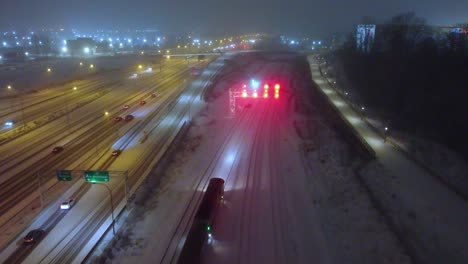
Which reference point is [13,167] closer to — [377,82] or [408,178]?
[408,178]

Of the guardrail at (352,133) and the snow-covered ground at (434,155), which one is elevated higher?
the guardrail at (352,133)

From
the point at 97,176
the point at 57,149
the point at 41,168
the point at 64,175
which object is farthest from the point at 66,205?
the point at 57,149

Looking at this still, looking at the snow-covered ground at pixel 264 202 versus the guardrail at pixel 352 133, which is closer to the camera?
the snow-covered ground at pixel 264 202

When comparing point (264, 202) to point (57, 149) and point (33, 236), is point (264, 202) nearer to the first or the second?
point (33, 236)

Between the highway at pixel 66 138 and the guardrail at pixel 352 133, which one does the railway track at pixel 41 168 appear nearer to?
the highway at pixel 66 138

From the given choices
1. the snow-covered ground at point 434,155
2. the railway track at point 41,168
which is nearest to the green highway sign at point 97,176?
the railway track at point 41,168

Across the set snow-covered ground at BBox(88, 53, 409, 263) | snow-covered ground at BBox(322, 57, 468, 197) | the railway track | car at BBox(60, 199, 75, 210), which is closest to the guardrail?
snow-covered ground at BBox(88, 53, 409, 263)

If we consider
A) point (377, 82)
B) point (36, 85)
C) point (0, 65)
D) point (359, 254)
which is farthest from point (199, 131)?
point (0, 65)

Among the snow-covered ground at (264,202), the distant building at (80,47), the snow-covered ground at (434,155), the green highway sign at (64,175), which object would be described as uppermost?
the distant building at (80,47)
